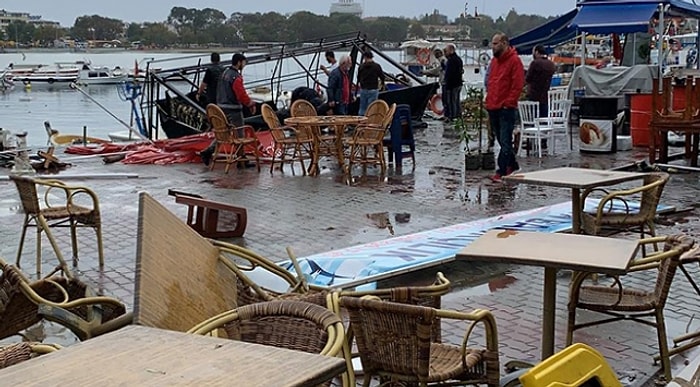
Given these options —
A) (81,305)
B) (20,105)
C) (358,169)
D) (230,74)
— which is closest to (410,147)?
(358,169)

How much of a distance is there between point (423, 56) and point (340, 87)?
19.6 metres

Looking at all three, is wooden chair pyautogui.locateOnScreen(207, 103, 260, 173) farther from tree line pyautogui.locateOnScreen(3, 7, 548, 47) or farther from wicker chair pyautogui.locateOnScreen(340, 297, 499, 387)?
wicker chair pyautogui.locateOnScreen(340, 297, 499, 387)

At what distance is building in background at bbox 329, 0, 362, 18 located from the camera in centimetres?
2431

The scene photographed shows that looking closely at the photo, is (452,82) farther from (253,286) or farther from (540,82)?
(253,286)

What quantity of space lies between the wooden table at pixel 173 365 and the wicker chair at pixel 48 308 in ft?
3.77

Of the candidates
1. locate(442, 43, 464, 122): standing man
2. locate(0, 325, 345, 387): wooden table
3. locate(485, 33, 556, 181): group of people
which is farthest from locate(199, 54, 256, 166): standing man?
locate(0, 325, 345, 387): wooden table

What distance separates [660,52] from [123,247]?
11983 mm

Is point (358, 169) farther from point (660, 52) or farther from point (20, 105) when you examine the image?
point (20, 105)

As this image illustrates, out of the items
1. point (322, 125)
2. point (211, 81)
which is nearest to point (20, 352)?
point (322, 125)

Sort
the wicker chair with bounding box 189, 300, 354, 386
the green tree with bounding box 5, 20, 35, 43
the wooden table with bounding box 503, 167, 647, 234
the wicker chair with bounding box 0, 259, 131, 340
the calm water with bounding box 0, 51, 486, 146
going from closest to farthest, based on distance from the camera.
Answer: the wicker chair with bounding box 189, 300, 354, 386 → the wicker chair with bounding box 0, 259, 131, 340 → the wooden table with bounding box 503, 167, 647, 234 → the calm water with bounding box 0, 51, 486, 146 → the green tree with bounding box 5, 20, 35, 43

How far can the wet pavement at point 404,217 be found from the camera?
16.9 feet

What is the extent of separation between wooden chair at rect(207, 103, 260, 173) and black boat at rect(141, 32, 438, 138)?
2.53 m

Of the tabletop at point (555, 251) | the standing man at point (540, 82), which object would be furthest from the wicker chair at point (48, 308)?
the standing man at point (540, 82)

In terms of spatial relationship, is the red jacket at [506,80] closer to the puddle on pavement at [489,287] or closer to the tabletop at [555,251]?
the puddle on pavement at [489,287]
